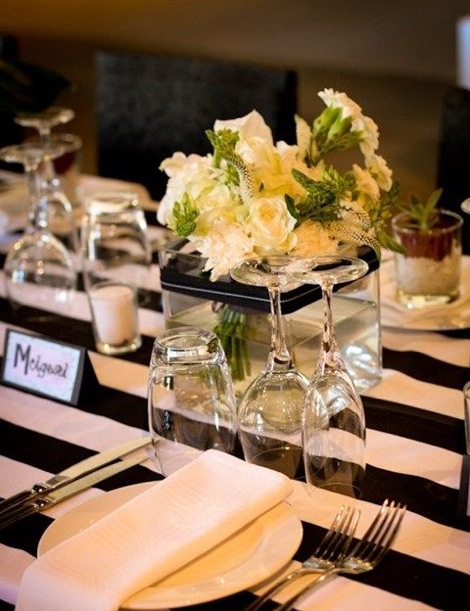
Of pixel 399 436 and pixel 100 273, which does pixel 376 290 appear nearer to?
pixel 399 436

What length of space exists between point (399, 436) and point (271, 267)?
36 cm

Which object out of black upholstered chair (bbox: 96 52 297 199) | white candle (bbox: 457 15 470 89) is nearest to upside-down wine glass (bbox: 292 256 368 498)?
black upholstered chair (bbox: 96 52 297 199)

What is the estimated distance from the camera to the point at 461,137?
8.25 ft

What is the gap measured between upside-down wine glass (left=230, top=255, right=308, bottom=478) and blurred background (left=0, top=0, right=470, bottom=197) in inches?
223

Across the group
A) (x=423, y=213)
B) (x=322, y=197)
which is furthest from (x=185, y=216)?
(x=423, y=213)

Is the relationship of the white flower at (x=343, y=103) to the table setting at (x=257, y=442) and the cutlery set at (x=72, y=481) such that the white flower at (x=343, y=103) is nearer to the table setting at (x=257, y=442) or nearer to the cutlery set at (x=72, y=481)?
the table setting at (x=257, y=442)

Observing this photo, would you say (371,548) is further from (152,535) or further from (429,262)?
(429,262)

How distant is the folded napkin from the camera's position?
3.64 ft

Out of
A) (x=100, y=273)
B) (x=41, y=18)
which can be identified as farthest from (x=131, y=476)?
(x=41, y=18)

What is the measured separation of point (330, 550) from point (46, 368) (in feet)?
2.18

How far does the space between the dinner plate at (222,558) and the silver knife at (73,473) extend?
0.10 m

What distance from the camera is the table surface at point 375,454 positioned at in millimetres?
1179

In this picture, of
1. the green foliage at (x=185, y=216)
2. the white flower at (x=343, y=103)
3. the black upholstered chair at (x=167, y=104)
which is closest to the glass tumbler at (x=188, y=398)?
the green foliage at (x=185, y=216)

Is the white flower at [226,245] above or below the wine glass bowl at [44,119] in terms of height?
below
